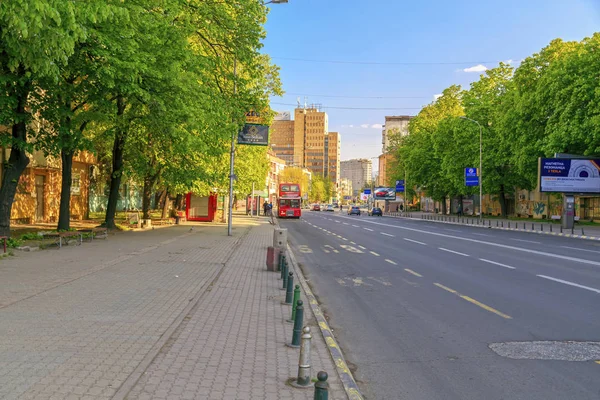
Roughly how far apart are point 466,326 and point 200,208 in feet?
111

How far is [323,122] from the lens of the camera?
19862 centimetres

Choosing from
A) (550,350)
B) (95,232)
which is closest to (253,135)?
(95,232)

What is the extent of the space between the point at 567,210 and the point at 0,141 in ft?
125

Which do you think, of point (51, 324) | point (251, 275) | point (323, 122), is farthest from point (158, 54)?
point (323, 122)

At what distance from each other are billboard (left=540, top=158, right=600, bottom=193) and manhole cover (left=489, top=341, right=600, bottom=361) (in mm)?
34917

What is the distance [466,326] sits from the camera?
25.4ft

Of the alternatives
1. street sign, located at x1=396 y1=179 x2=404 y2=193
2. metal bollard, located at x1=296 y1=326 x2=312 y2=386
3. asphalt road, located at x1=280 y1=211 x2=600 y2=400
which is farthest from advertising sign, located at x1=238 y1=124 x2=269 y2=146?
street sign, located at x1=396 y1=179 x2=404 y2=193

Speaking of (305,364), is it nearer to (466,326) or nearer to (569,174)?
(466,326)

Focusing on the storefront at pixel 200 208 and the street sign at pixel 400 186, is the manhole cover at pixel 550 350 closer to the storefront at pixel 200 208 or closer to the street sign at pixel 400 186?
the storefront at pixel 200 208

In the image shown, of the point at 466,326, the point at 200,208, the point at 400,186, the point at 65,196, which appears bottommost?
the point at 466,326

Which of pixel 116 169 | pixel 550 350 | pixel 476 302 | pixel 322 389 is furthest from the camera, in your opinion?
pixel 116 169

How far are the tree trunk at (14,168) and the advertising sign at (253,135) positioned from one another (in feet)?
31.1

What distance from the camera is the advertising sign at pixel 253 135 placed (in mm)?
23469

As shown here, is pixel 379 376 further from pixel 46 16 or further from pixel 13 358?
pixel 46 16
